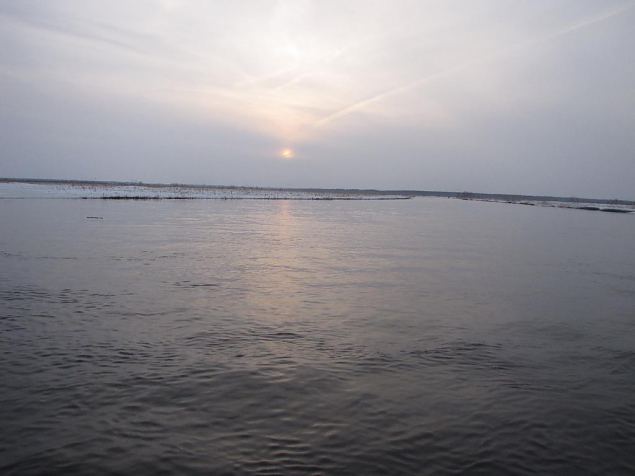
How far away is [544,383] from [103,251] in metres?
22.2

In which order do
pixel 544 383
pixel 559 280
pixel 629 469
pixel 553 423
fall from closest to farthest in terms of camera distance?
1. pixel 629 469
2. pixel 553 423
3. pixel 544 383
4. pixel 559 280

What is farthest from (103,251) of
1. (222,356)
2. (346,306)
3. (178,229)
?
(222,356)

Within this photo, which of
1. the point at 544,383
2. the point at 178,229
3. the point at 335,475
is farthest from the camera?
the point at 178,229

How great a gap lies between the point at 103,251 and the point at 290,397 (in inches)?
779

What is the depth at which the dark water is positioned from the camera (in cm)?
741

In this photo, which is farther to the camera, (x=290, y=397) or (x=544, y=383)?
(x=544, y=383)

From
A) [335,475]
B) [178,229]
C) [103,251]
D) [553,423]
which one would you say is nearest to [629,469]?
[553,423]

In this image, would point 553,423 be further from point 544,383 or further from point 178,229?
point 178,229

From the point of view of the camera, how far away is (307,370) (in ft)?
34.6

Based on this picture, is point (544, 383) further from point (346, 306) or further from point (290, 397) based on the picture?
point (346, 306)

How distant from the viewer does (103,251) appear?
2577 cm

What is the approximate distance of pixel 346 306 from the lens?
639 inches

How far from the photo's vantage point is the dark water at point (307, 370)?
7.41m

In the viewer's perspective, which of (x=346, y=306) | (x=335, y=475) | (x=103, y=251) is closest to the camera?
(x=335, y=475)
